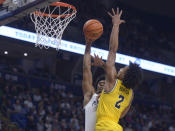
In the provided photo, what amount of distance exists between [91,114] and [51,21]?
304cm

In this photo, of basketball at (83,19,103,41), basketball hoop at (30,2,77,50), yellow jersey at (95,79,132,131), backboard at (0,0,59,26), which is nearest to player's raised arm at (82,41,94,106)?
basketball at (83,19,103,41)

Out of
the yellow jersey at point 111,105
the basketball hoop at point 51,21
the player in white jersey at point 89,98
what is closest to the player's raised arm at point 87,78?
the player in white jersey at point 89,98

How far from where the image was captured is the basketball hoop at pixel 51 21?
615 cm

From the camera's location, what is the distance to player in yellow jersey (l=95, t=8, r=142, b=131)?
11.7 ft

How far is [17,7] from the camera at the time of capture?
17.4 ft

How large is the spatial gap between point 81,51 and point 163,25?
369 inches

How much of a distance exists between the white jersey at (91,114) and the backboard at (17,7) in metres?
1.79

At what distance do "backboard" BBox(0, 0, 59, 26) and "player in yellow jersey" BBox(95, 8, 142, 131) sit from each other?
171cm

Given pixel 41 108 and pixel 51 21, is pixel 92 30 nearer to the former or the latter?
pixel 51 21

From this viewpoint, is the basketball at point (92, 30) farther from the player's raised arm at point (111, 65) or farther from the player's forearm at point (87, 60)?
the player's raised arm at point (111, 65)

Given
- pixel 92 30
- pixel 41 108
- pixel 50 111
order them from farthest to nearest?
pixel 50 111
pixel 41 108
pixel 92 30

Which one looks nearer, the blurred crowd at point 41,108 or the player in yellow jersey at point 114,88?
the player in yellow jersey at point 114,88

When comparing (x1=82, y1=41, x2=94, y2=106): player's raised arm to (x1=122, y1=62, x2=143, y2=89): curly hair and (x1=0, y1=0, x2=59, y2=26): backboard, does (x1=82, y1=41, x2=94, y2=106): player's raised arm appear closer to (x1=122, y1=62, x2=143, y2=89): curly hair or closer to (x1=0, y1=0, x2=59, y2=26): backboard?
(x1=122, y1=62, x2=143, y2=89): curly hair

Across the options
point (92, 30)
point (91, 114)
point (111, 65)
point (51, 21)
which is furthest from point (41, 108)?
point (111, 65)
